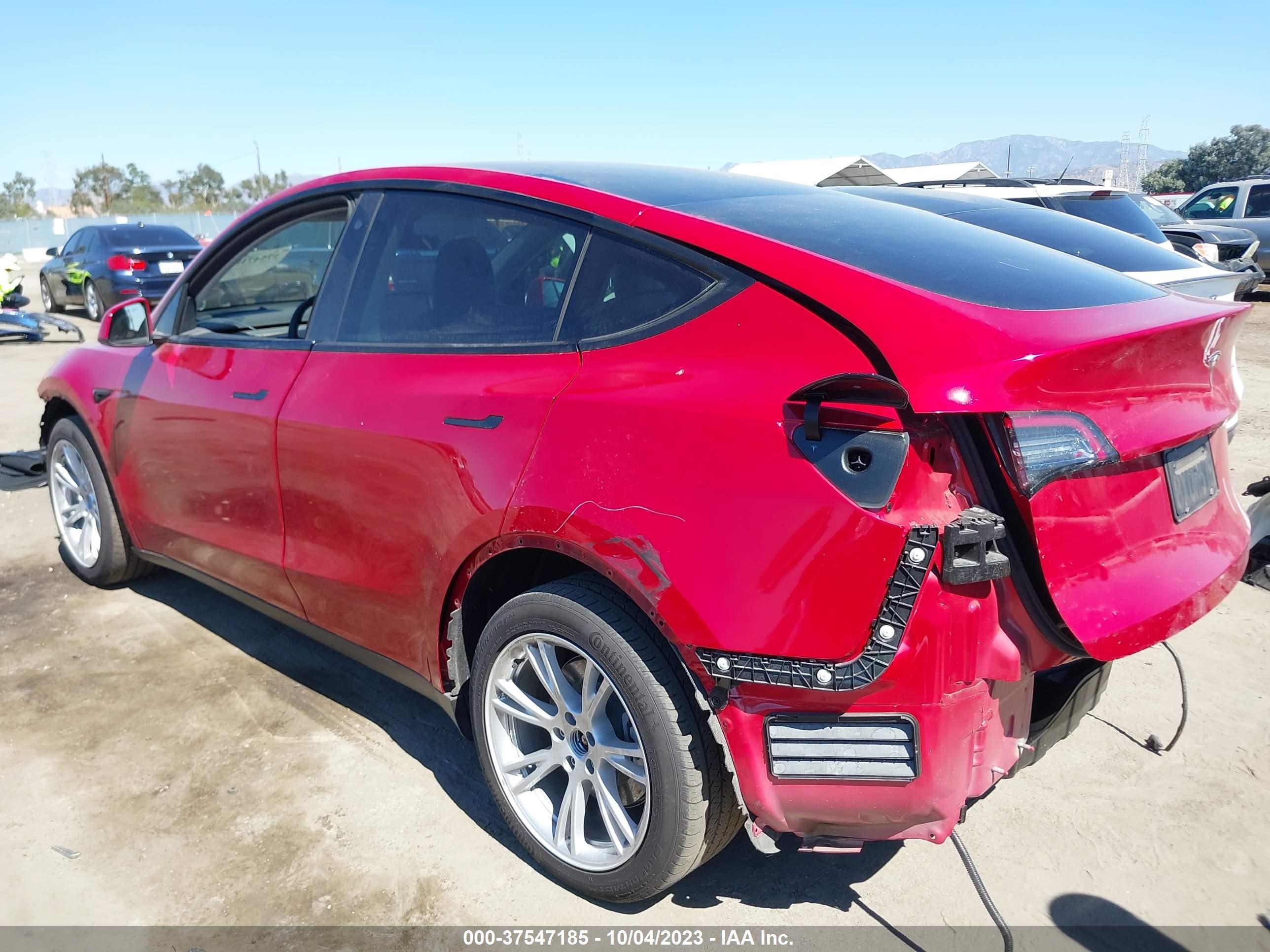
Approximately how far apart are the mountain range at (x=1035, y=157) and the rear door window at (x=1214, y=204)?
222 cm

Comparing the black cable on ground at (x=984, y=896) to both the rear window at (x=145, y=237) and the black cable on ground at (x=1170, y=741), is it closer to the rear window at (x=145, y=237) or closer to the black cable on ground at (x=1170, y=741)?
the black cable on ground at (x=1170, y=741)

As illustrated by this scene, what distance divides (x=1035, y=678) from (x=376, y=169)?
7.94ft

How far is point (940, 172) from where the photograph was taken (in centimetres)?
2044

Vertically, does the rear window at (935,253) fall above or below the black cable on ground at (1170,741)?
above

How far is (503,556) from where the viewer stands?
97.1 inches

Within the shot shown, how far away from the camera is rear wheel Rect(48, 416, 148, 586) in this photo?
413 centimetres

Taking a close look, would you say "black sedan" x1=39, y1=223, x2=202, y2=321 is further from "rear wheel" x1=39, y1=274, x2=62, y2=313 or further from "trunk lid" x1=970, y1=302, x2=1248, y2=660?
"trunk lid" x1=970, y1=302, x2=1248, y2=660

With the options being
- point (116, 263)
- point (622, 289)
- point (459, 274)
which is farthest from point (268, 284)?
point (116, 263)

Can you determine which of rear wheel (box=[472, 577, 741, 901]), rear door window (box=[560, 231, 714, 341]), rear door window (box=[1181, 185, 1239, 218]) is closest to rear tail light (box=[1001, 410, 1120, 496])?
rear door window (box=[560, 231, 714, 341])

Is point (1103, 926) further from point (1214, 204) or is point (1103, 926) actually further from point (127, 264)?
point (1214, 204)

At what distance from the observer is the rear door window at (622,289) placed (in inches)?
84.5

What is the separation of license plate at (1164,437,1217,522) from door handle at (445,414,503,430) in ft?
5.09

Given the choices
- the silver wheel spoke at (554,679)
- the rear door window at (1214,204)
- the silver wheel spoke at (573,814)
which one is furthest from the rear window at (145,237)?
the rear door window at (1214,204)

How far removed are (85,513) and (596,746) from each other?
10.7 ft
